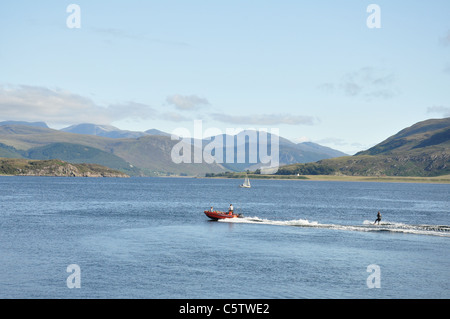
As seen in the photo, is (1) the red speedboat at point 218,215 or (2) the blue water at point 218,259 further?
(1) the red speedboat at point 218,215

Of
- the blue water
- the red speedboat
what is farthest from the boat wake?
the red speedboat

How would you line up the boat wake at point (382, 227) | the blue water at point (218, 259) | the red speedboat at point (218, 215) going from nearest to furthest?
the blue water at point (218, 259)
the boat wake at point (382, 227)
the red speedboat at point (218, 215)

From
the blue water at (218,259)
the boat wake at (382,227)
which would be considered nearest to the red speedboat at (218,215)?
the boat wake at (382,227)

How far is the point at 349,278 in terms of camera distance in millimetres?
51062

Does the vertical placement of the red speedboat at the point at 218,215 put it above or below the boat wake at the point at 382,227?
above

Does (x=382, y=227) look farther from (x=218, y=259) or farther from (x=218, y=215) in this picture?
(x=218, y=259)

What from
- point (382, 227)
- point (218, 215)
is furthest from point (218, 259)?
point (382, 227)

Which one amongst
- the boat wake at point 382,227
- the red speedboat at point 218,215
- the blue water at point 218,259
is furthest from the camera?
the red speedboat at point 218,215

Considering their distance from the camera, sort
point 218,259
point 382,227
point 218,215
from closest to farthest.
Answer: point 218,259, point 382,227, point 218,215

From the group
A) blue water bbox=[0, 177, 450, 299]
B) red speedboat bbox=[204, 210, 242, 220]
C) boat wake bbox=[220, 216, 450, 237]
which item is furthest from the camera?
red speedboat bbox=[204, 210, 242, 220]

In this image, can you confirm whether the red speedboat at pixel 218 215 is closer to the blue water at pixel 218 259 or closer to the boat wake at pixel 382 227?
the boat wake at pixel 382 227

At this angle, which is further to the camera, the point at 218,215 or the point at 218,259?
the point at 218,215

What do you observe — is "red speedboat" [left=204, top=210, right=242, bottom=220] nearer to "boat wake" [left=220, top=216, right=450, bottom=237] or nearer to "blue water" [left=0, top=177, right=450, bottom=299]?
"boat wake" [left=220, top=216, right=450, bottom=237]

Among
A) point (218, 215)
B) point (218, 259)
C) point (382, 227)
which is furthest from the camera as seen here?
point (218, 215)
